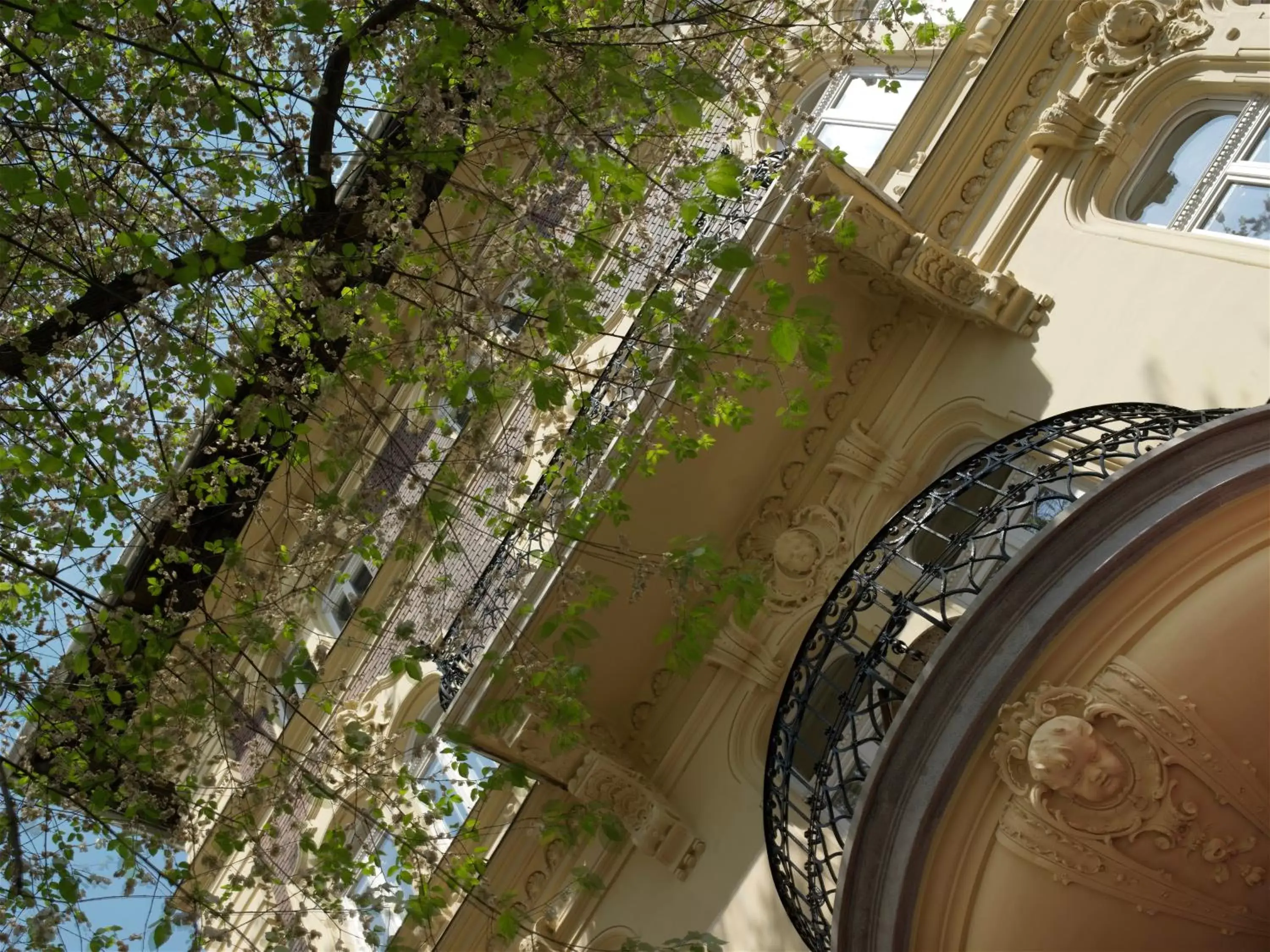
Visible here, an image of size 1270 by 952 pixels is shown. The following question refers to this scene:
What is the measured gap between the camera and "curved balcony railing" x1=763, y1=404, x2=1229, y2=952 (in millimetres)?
6203

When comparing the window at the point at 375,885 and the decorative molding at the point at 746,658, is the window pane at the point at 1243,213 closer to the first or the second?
the decorative molding at the point at 746,658

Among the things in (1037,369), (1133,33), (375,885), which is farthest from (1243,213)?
(375,885)

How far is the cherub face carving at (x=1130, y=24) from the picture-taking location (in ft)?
27.9

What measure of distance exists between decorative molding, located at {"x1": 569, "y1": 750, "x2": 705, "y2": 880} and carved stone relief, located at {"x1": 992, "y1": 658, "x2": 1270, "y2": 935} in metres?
3.96

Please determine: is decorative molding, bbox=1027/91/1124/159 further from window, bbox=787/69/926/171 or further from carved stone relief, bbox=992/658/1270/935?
carved stone relief, bbox=992/658/1270/935

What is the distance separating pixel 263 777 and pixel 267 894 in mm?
702

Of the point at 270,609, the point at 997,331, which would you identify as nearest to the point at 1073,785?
the point at 997,331

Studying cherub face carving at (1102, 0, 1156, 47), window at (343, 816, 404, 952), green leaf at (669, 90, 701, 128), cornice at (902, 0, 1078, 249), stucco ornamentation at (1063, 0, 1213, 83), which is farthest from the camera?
window at (343, 816, 404, 952)

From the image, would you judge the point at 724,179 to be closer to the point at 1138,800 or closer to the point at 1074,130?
the point at 1138,800

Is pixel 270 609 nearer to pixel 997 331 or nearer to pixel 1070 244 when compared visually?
pixel 997 331

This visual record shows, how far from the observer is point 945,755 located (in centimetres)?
541

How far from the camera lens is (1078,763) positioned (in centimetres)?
519

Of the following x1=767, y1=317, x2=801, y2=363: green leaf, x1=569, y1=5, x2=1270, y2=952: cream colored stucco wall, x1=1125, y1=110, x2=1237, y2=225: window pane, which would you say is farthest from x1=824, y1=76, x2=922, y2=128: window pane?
x1=767, y1=317, x2=801, y2=363: green leaf

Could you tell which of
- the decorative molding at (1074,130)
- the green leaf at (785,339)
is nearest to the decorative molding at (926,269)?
the decorative molding at (1074,130)
